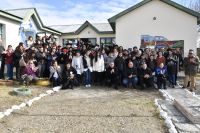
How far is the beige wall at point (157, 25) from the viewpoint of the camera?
18.5m

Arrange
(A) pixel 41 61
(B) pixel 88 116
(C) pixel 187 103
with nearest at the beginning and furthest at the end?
(B) pixel 88 116, (C) pixel 187 103, (A) pixel 41 61

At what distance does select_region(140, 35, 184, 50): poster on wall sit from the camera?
18.7 metres

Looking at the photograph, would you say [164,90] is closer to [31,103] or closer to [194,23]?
[31,103]

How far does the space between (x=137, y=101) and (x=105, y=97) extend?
1.31m

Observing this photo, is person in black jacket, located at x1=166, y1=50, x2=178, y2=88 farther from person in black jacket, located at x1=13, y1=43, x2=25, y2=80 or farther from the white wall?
the white wall

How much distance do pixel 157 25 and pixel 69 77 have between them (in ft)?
26.8

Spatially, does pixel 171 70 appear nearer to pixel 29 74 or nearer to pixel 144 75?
pixel 144 75

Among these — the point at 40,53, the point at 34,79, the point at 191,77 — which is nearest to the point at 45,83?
the point at 34,79

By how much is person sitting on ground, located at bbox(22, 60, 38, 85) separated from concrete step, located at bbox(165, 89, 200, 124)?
569 centimetres

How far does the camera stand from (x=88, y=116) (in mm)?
8242

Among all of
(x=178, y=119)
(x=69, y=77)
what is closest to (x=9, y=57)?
(x=69, y=77)

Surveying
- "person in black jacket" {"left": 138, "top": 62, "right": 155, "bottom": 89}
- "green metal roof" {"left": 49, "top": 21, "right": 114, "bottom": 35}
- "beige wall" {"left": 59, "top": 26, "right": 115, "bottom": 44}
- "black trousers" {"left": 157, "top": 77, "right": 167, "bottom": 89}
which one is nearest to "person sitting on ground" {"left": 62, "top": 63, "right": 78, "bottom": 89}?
"person in black jacket" {"left": 138, "top": 62, "right": 155, "bottom": 89}

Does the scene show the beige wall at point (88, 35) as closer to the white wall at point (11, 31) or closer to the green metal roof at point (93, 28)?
the green metal roof at point (93, 28)

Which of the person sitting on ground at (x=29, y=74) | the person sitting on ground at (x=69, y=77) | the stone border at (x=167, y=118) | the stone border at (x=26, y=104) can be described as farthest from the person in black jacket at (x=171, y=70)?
the person sitting on ground at (x=29, y=74)
